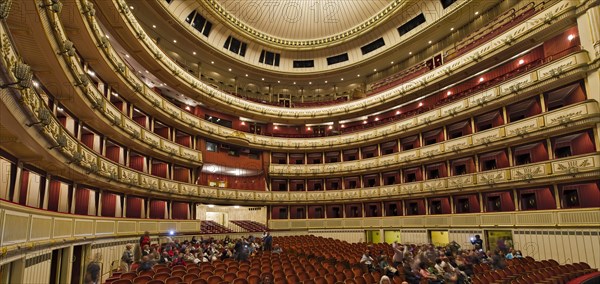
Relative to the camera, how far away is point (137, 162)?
16031mm

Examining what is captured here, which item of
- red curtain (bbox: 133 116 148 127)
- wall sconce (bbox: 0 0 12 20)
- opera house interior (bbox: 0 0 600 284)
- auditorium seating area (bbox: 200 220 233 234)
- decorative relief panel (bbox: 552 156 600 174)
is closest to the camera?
wall sconce (bbox: 0 0 12 20)

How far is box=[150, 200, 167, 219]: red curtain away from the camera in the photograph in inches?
668

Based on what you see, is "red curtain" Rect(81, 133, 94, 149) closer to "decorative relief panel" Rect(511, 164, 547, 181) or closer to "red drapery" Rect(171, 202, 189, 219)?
"red drapery" Rect(171, 202, 189, 219)

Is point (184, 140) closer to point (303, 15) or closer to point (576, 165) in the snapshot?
point (303, 15)

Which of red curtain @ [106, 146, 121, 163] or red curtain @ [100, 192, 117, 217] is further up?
red curtain @ [106, 146, 121, 163]

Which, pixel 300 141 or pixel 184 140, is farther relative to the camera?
pixel 300 141

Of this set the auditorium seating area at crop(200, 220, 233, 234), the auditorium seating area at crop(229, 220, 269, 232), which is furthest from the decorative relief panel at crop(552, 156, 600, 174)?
the auditorium seating area at crop(200, 220, 233, 234)

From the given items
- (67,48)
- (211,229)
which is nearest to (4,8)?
(67,48)

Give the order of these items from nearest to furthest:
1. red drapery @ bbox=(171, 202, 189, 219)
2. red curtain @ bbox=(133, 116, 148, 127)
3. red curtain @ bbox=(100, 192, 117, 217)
A: red curtain @ bbox=(100, 192, 117, 217) < red curtain @ bbox=(133, 116, 148, 127) < red drapery @ bbox=(171, 202, 189, 219)

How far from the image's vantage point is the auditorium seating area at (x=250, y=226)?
21.4 m

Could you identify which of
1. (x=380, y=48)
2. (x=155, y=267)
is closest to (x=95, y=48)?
(x=155, y=267)

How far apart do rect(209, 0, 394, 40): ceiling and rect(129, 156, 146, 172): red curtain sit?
10.2 meters

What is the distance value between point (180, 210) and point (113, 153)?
5.93 metres

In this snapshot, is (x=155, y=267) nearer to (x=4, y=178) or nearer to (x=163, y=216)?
(x=4, y=178)
